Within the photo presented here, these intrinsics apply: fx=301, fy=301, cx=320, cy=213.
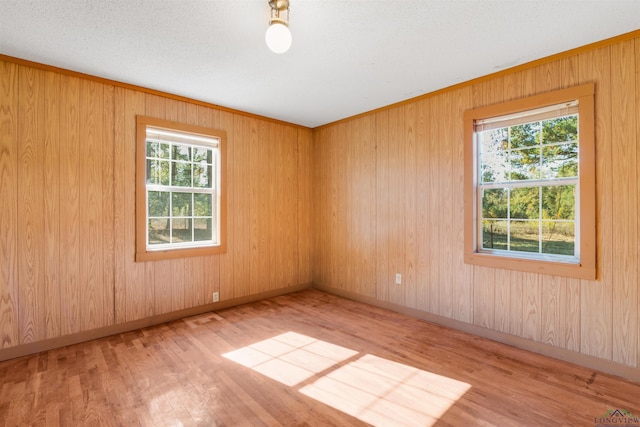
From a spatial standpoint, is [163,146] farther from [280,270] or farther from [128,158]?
[280,270]

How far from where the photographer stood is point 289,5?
1.93 metres

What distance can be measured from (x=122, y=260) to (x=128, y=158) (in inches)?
42.8

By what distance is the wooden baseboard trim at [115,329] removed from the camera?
265 centimetres

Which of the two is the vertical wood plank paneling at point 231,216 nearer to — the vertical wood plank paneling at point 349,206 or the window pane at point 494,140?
the vertical wood plank paneling at point 349,206

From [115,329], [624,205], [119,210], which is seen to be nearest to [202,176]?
[119,210]

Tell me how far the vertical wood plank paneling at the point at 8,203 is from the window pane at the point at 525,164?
4556 millimetres

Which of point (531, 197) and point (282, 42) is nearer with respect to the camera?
point (282, 42)

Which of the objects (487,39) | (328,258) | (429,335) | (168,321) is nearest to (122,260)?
(168,321)

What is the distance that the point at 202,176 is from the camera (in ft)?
12.7

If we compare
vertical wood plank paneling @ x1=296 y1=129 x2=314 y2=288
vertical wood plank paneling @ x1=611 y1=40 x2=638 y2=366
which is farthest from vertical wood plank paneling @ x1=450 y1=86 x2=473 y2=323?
vertical wood plank paneling @ x1=296 y1=129 x2=314 y2=288

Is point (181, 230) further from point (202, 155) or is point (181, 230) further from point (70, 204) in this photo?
point (70, 204)

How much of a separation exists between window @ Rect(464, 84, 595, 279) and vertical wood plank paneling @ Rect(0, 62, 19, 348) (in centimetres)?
423

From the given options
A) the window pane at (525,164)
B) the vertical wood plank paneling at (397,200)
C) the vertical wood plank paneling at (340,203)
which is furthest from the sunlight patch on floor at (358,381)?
the window pane at (525,164)

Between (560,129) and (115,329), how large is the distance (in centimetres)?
468
